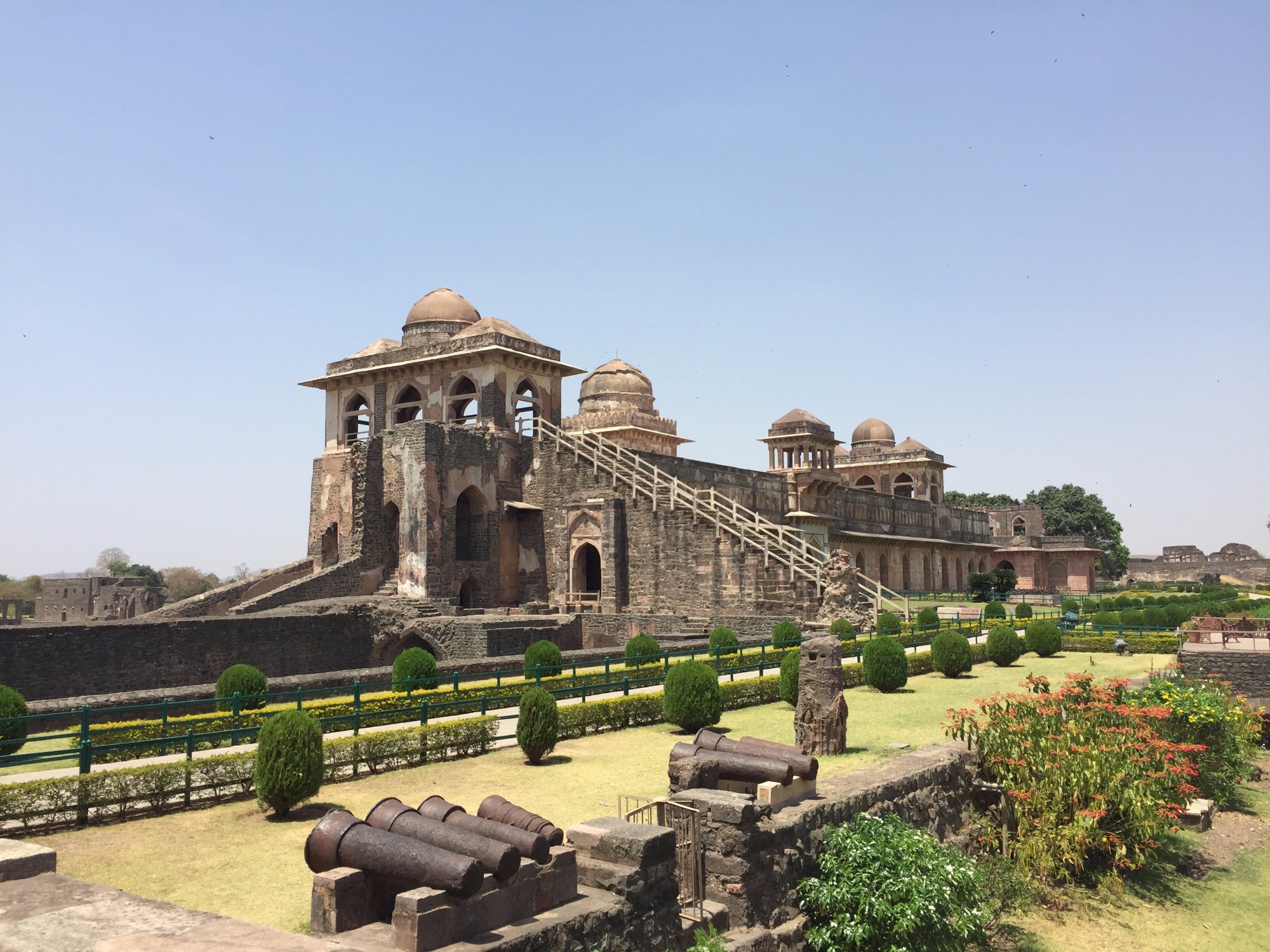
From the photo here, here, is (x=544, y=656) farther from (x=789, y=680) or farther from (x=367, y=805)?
(x=367, y=805)

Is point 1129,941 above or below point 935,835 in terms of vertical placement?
below

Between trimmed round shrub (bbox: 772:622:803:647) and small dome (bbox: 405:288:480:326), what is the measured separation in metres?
23.7

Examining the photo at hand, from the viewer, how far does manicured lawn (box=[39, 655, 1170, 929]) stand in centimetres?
773

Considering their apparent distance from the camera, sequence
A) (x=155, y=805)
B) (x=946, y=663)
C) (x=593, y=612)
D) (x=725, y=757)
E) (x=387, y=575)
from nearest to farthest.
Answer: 1. (x=725, y=757)
2. (x=155, y=805)
3. (x=946, y=663)
4. (x=593, y=612)
5. (x=387, y=575)

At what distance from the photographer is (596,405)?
51.8m

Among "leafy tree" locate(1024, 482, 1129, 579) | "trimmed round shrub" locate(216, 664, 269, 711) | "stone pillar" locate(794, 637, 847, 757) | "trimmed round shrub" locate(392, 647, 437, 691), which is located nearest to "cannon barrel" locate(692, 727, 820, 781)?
"stone pillar" locate(794, 637, 847, 757)

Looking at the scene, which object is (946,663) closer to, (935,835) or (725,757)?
(935,835)

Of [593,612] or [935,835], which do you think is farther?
[593,612]

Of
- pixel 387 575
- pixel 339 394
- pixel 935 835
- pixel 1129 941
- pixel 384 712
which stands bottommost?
pixel 1129 941

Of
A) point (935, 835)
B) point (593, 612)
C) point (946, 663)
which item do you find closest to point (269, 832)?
point (935, 835)

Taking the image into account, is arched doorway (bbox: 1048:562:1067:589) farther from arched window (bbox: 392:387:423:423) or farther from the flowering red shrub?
the flowering red shrub

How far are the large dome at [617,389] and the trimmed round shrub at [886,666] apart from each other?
109 feet

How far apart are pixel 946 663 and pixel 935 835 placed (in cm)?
1110

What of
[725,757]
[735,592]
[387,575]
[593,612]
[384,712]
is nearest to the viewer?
[725,757]
